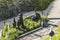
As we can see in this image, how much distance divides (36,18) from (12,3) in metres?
2.88

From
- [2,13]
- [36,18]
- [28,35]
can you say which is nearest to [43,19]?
[36,18]

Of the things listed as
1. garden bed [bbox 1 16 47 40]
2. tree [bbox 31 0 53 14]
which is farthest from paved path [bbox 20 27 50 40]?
tree [bbox 31 0 53 14]

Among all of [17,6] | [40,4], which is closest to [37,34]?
[17,6]

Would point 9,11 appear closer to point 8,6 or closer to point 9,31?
point 8,6

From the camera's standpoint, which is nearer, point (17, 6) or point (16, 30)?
point (16, 30)

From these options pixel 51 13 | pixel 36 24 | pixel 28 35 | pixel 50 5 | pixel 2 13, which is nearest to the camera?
pixel 28 35

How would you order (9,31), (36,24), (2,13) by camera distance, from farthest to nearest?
1. (2,13)
2. (36,24)
3. (9,31)

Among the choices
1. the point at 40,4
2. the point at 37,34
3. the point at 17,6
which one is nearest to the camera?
the point at 37,34

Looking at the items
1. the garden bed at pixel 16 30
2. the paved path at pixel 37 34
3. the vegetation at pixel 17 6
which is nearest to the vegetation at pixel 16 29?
the garden bed at pixel 16 30

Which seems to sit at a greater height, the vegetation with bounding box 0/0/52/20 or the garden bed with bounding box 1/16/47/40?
the vegetation with bounding box 0/0/52/20

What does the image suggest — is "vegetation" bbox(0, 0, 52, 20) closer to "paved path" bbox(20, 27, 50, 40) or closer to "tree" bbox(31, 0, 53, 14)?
"tree" bbox(31, 0, 53, 14)

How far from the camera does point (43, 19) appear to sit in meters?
15.4

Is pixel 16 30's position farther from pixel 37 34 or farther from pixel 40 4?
pixel 40 4

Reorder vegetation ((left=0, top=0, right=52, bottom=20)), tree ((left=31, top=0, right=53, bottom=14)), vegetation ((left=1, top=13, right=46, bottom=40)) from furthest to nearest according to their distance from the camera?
tree ((left=31, top=0, right=53, bottom=14)) → vegetation ((left=0, top=0, right=52, bottom=20)) → vegetation ((left=1, top=13, right=46, bottom=40))
